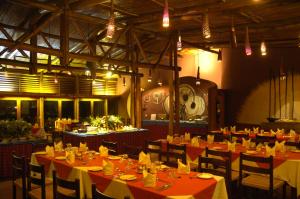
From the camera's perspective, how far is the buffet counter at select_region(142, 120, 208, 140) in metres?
12.1

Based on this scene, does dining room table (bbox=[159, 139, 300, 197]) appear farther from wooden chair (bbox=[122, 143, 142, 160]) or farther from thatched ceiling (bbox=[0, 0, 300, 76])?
thatched ceiling (bbox=[0, 0, 300, 76])

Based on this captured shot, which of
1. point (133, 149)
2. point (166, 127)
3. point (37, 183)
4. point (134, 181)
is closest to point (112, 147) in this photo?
point (133, 149)

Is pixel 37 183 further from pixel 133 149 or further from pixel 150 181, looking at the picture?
pixel 133 149

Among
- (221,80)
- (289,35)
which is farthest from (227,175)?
(221,80)

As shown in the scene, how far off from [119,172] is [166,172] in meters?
0.64

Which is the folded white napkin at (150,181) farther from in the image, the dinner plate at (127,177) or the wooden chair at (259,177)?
the wooden chair at (259,177)

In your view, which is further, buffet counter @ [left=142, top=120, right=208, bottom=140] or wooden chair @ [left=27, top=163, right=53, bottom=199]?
buffet counter @ [left=142, top=120, right=208, bottom=140]

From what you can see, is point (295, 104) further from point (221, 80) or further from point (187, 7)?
point (187, 7)

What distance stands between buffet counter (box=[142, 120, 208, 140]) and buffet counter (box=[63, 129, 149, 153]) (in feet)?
9.19

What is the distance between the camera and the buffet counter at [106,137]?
328 inches

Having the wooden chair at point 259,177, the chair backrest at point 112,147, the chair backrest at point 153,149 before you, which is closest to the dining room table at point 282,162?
the wooden chair at point 259,177

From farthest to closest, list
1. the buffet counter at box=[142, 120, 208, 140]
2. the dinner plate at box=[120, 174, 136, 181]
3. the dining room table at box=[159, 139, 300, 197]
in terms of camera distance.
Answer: the buffet counter at box=[142, 120, 208, 140] < the dining room table at box=[159, 139, 300, 197] < the dinner plate at box=[120, 174, 136, 181]

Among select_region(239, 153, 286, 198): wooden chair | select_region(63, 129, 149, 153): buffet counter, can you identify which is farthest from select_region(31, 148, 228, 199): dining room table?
select_region(63, 129, 149, 153): buffet counter

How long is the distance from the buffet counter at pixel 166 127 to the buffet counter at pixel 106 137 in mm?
2802
